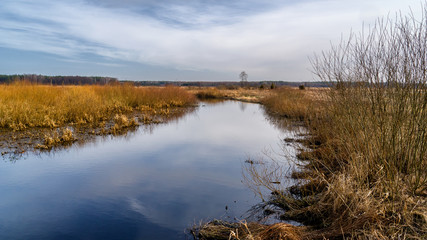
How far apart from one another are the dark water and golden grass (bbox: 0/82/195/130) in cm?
362

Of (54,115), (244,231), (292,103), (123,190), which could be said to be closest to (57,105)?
(54,115)

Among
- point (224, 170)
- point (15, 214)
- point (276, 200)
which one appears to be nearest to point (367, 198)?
point (276, 200)

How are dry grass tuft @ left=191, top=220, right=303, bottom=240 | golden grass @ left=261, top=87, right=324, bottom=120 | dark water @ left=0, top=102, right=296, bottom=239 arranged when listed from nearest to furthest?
dry grass tuft @ left=191, top=220, right=303, bottom=240
dark water @ left=0, top=102, right=296, bottom=239
golden grass @ left=261, top=87, right=324, bottom=120

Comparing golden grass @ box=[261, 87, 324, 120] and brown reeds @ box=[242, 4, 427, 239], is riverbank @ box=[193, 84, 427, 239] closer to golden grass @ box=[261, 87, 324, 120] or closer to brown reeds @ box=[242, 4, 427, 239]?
brown reeds @ box=[242, 4, 427, 239]

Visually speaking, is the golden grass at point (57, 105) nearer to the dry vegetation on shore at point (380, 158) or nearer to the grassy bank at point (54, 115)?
the grassy bank at point (54, 115)

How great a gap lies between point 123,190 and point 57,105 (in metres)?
9.36

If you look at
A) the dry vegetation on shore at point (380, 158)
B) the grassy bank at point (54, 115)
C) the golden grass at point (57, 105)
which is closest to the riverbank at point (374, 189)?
the dry vegetation on shore at point (380, 158)

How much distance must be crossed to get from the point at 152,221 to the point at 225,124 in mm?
11234

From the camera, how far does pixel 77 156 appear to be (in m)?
8.50

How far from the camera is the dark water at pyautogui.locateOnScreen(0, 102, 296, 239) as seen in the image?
15.4ft

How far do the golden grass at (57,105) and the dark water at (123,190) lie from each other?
3620 mm

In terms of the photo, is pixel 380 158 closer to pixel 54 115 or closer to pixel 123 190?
pixel 123 190

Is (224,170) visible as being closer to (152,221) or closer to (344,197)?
(152,221)

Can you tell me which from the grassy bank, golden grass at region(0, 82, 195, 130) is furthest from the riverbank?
golden grass at region(0, 82, 195, 130)
